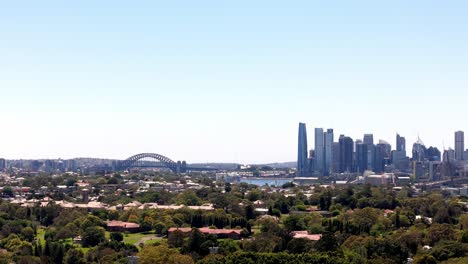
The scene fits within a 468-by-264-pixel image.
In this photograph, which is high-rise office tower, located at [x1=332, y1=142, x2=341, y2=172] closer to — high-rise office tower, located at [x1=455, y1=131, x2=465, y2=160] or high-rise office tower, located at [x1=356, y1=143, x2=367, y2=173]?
high-rise office tower, located at [x1=356, y1=143, x2=367, y2=173]

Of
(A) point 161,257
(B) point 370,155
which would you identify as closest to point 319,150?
(B) point 370,155

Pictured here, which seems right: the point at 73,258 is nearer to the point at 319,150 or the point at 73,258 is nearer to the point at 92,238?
the point at 92,238

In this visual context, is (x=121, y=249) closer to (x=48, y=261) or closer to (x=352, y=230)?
(x=48, y=261)

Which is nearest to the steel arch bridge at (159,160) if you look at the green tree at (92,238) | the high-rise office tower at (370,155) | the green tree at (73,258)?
the high-rise office tower at (370,155)

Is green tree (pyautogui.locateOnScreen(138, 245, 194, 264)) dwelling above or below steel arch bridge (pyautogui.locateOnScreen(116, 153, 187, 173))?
below

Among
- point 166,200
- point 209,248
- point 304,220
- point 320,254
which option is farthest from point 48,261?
point 166,200

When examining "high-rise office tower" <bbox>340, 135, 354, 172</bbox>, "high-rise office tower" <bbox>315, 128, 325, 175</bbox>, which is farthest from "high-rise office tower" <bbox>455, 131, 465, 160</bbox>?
"high-rise office tower" <bbox>315, 128, 325, 175</bbox>
